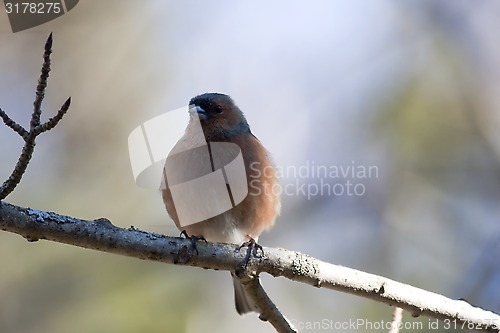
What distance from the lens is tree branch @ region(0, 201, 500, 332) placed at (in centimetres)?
322

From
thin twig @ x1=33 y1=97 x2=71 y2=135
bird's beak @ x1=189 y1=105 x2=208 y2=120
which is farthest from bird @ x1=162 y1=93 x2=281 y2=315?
thin twig @ x1=33 y1=97 x2=71 y2=135

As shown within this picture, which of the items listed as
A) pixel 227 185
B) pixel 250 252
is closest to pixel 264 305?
pixel 250 252

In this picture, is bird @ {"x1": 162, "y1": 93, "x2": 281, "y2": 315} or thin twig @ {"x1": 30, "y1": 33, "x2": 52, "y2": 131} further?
bird @ {"x1": 162, "y1": 93, "x2": 281, "y2": 315}

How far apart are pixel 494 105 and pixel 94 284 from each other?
4.89 metres

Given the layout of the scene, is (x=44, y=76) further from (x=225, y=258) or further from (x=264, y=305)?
(x=264, y=305)

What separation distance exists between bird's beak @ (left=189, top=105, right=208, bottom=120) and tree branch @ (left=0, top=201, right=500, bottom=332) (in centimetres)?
188

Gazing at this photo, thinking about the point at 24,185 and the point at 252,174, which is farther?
the point at 24,185

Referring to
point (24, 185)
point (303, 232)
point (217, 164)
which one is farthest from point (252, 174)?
point (24, 185)

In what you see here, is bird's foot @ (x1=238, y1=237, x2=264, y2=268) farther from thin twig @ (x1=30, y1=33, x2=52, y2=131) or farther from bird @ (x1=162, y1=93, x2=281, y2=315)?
thin twig @ (x1=30, y1=33, x2=52, y2=131)

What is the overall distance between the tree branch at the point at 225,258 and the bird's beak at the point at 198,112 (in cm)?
188

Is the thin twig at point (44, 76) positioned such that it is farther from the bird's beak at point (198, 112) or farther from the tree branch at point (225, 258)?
the bird's beak at point (198, 112)

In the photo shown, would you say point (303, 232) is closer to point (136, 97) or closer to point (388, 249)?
point (388, 249)

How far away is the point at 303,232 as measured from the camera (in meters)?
7.27

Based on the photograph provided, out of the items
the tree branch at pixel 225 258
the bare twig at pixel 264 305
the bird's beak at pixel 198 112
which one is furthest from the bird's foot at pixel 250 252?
the bird's beak at pixel 198 112
